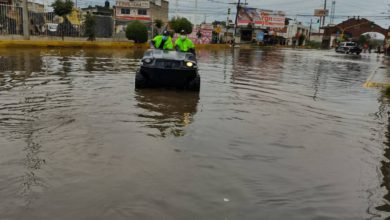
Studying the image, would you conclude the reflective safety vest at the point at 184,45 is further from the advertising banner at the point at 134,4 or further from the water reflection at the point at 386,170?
the advertising banner at the point at 134,4

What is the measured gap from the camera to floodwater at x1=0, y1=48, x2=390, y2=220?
13.3 feet

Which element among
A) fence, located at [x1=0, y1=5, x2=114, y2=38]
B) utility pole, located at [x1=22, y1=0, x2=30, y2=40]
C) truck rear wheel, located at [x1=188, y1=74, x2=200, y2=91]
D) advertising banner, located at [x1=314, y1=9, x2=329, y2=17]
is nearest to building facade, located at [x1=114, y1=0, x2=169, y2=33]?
fence, located at [x1=0, y1=5, x2=114, y2=38]

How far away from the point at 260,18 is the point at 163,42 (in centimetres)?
6762

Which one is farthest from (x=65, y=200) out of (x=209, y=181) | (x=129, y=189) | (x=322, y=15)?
(x=322, y=15)

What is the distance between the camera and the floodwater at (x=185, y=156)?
4055 millimetres

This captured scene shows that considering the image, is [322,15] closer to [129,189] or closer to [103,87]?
[103,87]

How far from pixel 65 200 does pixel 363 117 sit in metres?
7.07

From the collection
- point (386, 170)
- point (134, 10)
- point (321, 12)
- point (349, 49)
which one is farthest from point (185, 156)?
point (321, 12)

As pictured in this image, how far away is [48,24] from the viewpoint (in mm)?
34000

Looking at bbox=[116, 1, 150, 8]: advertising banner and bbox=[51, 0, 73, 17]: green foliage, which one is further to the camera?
bbox=[116, 1, 150, 8]: advertising banner

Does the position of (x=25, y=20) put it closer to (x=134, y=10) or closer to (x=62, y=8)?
(x=62, y=8)

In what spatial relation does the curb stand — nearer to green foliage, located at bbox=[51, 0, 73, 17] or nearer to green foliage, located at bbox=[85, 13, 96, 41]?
green foliage, located at bbox=[85, 13, 96, 41]

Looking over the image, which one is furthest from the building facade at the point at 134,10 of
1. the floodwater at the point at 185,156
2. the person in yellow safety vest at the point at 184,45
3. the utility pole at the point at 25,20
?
the floodwater at the point at 185,156

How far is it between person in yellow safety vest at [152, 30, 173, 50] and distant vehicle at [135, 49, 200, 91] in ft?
2.83
